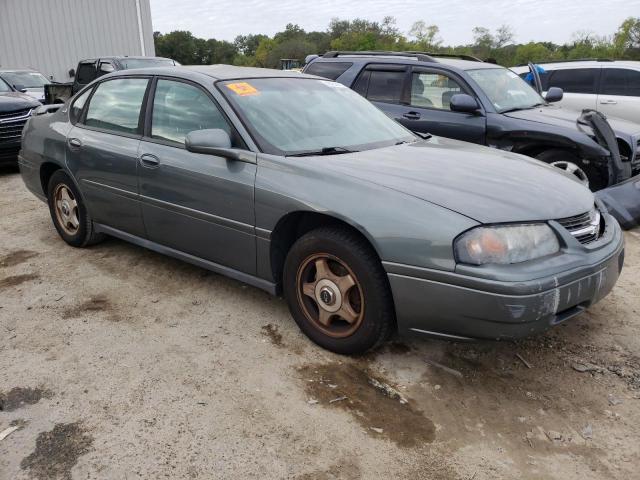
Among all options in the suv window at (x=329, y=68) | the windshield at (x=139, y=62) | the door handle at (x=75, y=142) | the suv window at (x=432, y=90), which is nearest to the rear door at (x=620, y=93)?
the suv window at (x=432, y=90)

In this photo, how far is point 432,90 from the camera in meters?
6.55

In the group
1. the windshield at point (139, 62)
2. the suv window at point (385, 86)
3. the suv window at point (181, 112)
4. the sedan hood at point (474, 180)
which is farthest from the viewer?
the windshield at point (139, 62)

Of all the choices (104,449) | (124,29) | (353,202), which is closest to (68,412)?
(104,449)

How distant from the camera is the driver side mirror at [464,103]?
6055mm

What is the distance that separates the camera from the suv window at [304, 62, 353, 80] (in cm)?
724

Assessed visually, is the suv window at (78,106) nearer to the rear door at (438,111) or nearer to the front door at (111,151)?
the front door at (111,151)

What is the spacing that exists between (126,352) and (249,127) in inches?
59.7

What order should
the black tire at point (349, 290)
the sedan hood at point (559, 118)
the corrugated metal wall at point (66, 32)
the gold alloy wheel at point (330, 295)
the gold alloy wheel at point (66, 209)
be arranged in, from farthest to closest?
the corrugated metal wall at point (66, 32), the sedan hood at point (559, 118), the gold alloy wheel at point (66, 209), the gold alloy wheel at point (330, 295), the black tire at point (349, 290)

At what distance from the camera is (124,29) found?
22.8 m

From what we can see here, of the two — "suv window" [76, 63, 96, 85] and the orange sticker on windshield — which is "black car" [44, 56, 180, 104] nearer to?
"suv window" [76, 63, 96, 85]

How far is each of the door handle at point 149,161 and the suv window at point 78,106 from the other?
120 centimetres

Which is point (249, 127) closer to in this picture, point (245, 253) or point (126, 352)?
point (245, 253)

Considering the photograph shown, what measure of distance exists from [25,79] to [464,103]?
11092mm

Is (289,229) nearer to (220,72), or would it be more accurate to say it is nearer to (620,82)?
(220,72)
